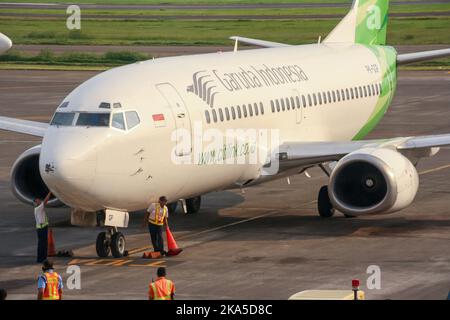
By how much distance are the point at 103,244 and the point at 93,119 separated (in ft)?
10.4

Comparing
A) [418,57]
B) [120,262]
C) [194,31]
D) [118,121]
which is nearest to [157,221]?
[120,262]

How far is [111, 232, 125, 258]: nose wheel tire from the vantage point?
104 ft

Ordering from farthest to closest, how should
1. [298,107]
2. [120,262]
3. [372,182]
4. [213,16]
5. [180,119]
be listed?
1. [213,16]
2. [298,107]
3. [372,182]
4. [180,119]
5. [120,262]

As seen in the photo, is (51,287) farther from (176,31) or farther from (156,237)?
(176,31)

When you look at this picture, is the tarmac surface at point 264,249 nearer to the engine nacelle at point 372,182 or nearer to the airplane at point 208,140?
the engine nacelle at point 372,182

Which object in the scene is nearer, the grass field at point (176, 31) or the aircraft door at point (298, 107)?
the aircraft door at point (298, 107)

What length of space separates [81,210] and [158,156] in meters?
2.28

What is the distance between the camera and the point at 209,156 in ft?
109

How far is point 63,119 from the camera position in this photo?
31016mm

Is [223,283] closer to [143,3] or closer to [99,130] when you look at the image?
[99,130]

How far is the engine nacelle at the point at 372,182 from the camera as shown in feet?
111

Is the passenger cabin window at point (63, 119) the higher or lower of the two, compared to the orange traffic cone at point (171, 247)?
higher

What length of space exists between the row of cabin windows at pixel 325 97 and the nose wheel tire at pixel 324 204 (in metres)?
2.71

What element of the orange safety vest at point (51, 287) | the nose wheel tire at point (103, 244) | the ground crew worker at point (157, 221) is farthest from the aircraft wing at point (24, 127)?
the orange safety vest at point (51, 287)
